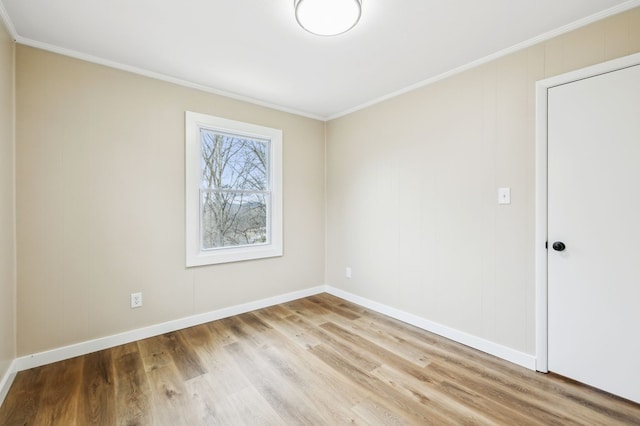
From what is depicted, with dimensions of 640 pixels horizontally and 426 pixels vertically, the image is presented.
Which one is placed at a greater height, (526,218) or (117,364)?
(526,218)

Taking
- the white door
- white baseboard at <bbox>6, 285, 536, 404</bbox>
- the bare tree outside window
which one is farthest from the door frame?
the bare tree outside window

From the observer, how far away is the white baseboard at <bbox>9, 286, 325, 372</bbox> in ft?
7.15

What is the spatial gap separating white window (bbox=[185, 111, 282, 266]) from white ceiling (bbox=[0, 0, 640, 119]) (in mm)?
575

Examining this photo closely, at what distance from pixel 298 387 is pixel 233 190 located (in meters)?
2.12

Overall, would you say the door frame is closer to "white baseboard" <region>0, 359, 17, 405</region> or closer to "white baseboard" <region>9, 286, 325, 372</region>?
"white baseboard" <region>9, 286, 325, 372</region>

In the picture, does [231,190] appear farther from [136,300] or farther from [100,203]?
[136,300]

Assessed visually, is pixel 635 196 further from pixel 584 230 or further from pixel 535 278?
pixel 535 278

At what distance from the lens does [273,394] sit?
1.88 metres

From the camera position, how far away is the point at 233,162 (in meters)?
3.29

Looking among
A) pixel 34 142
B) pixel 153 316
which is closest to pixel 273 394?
pixel 153 316

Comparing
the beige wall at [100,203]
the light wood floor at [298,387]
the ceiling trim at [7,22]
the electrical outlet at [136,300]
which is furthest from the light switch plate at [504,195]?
the ceiling trim at [7,22]

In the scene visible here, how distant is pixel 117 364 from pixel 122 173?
156 centimetres

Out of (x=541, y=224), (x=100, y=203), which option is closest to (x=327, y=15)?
(x=541, y=224)

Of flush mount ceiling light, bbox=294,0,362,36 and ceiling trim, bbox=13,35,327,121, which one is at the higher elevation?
ceiling trim, bbox=13,35,327,121
